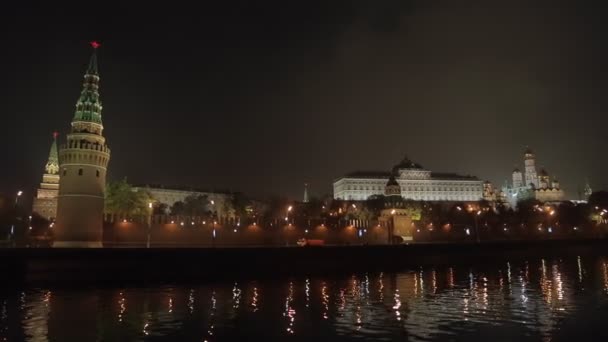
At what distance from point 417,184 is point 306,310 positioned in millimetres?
156363

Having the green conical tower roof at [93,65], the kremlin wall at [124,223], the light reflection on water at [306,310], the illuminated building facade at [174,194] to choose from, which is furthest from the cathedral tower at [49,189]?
the light reflection on water at [306,310]

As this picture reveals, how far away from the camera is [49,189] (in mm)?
103125

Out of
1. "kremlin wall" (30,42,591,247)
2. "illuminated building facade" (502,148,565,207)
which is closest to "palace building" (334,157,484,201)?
"illuminated building facade" (502,148,565,207)

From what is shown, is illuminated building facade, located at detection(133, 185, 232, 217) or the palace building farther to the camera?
the palace building

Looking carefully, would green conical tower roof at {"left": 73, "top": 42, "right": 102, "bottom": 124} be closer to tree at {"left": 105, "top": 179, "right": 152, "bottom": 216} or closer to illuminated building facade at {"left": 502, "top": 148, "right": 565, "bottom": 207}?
tree at {"left": 105, "top": 179, "right": 152, "bottom": 216}

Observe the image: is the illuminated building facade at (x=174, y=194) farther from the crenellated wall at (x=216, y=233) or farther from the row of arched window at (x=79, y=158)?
A: the row of arched window at (x=79, y=158)

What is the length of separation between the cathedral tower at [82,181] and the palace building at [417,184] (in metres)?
115

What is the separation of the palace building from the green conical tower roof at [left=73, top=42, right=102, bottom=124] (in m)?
113

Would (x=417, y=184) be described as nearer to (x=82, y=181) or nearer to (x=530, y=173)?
(x=530, y=173)

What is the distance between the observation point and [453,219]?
10675 centimetres

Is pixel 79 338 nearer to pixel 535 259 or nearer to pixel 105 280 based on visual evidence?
pixel 105 280


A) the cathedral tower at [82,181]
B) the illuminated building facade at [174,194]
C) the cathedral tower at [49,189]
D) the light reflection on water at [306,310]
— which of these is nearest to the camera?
the light reflection on water at [306,310]

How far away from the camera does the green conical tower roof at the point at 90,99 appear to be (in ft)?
195

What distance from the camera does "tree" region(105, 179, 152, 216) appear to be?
7381 cm
